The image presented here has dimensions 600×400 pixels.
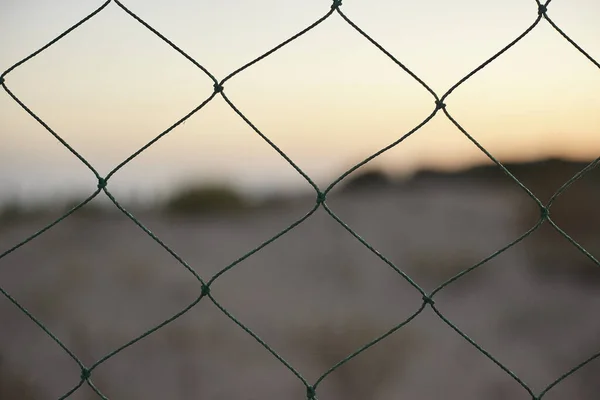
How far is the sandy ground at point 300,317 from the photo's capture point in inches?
93.6

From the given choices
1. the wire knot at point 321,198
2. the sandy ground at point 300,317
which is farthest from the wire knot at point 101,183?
the sandy ground at point 300,317

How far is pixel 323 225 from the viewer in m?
4.73

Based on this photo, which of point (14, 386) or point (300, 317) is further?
point (300, 317)

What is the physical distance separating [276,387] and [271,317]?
83cm

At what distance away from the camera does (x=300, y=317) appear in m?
3.17

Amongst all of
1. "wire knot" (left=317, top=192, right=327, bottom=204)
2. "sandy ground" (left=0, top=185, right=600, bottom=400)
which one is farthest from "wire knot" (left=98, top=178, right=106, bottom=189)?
"sandy ground" (left=0, top=185, right=600, bottom=400)

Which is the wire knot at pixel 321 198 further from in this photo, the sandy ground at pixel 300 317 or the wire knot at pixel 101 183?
the sandy ground at pixel 300 317

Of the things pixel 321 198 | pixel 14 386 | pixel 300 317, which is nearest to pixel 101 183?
pixel 321 198

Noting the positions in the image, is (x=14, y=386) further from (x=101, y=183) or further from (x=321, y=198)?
(x=321, y=198)

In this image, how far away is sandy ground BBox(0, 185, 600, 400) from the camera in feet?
7.80

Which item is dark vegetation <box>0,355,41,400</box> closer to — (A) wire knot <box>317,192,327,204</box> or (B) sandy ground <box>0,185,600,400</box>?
(B) sandy ground <box>0,185,600,400</box>

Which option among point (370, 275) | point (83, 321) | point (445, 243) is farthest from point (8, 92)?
point (445, 243)

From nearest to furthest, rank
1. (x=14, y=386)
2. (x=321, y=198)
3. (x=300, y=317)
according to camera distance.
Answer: (x=321, y=198)
(x=14, y=386)
(x=300, y=317)

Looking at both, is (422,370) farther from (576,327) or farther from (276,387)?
(576,327)
